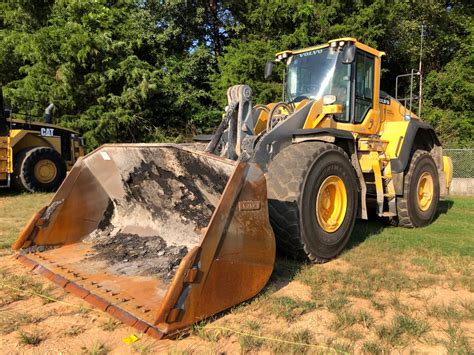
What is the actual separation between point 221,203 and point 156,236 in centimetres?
167

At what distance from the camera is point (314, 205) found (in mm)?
4477

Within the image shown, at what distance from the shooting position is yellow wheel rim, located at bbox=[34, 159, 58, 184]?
10688mm

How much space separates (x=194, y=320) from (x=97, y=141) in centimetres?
1405

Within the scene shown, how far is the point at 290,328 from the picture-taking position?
3.08 metres

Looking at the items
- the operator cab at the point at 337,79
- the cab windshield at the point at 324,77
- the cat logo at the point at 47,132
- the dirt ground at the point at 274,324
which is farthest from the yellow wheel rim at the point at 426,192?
the cat logo at the point at 47,132

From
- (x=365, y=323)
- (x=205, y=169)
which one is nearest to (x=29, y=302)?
(x=205, y=169)

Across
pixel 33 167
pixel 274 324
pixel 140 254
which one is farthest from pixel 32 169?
pixel 274 324

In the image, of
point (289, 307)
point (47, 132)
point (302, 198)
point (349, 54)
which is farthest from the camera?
point (47, 132)

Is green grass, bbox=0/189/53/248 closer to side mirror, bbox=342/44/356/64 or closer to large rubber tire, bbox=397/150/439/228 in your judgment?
side mirror, bbox=342/44/356/64

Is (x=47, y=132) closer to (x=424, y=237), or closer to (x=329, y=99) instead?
(x=329, y=99)

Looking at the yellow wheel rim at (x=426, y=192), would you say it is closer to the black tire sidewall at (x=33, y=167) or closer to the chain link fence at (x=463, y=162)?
the chain link fence at (x=463, y=162)

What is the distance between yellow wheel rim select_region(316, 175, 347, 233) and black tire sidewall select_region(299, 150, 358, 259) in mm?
49

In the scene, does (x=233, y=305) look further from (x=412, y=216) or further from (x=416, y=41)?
(x=416, y=41)

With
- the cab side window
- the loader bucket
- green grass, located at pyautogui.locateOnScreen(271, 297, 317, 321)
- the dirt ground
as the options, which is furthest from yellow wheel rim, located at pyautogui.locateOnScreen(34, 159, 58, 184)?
green grass, located at pyautogui.locateOnScreen(271, 297, 317, 321)
